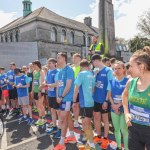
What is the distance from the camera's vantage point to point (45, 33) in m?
34.8

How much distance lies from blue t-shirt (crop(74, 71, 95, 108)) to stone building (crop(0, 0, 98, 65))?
24.8m

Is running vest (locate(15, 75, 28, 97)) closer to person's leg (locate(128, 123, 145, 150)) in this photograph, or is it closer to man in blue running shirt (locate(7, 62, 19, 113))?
man in blue running shirt (locate(7, 62, 19, 113))

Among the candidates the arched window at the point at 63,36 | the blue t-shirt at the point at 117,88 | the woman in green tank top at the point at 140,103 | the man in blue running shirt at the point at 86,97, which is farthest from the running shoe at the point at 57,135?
the arched window at the point at 63,36

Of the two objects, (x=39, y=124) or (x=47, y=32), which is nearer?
(x=39, y=124)

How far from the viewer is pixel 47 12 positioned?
3775 centimetres

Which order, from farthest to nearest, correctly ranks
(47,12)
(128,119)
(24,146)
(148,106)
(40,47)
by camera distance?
1. (47,12)
2. (40,47)
3. (24,146)
4. (128,119)
5. (148,106)

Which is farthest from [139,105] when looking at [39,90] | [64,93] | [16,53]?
[16,53]

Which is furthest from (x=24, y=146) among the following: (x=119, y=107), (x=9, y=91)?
(x=9, y=91)

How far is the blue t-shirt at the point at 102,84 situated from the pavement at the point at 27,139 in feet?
4.04

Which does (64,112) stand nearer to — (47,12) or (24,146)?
(24,146)

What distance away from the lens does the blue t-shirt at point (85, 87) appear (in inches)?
201

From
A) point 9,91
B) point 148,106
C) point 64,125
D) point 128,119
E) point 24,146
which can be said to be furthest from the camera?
point 9,91

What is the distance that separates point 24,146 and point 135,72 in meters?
4.10

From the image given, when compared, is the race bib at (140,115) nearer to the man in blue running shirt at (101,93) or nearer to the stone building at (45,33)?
the man in blue running shirt at (101,93)
